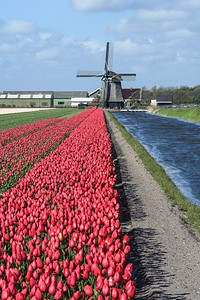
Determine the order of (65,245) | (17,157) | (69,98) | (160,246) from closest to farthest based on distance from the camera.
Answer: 1. (65,245)
2. (160,246)
3. (17,157)
4. (69,98)

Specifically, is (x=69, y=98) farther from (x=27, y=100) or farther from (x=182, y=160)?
(x=182, y=160)

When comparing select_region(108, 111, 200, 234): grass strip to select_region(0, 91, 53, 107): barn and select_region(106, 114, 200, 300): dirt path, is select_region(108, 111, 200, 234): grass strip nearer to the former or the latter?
select_region(106, 114, 200, 300): dirt path

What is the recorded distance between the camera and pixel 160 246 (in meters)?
7.72

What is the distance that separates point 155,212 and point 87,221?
4.17 meters

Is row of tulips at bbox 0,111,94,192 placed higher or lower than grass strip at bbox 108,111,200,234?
higher

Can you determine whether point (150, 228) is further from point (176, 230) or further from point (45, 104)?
point (45, 104)

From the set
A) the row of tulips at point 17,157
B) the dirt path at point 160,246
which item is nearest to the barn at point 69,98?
the row of tulips at point 17,157

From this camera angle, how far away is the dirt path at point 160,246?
605cm

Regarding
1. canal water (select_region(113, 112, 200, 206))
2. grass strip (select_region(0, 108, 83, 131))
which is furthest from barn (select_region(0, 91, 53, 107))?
canal water (select_region(113, 112, 200, 206))

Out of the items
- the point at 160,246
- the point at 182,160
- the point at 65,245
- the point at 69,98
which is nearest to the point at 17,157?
the point at 182,160

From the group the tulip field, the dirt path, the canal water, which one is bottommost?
the canal water

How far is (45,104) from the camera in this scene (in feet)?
543

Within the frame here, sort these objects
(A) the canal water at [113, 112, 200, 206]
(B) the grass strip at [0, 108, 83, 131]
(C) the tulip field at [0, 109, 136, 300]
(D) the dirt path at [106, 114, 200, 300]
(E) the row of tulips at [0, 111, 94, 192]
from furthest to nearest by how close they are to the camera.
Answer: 1. (B) the grass strip at [0, 108, 83, 131]
2. (A) the canal water at [113, 112, 200, 206]
3. (E) the row of tulips at [0, 111, 94, 192]
4. (D) the dirt path at [106, 114, 200, 300]
5. (C) the tulip field at [0, 109, 136, 300]

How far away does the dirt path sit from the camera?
605cm
